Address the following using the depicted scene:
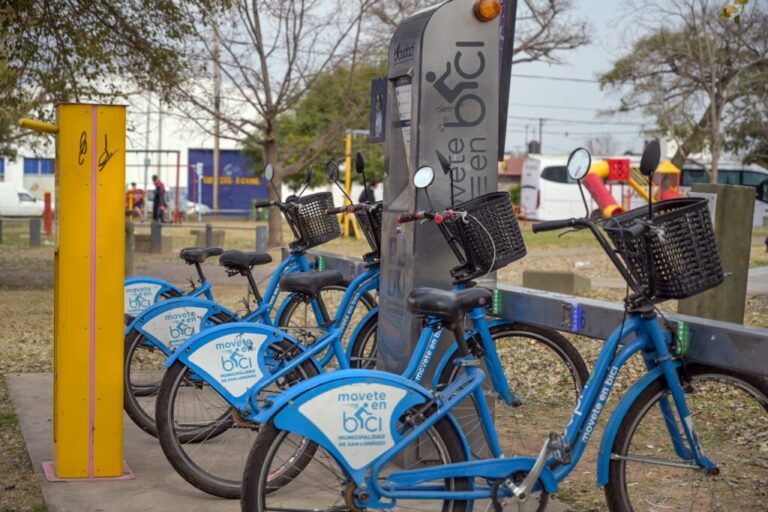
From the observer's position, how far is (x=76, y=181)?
17.9 feet

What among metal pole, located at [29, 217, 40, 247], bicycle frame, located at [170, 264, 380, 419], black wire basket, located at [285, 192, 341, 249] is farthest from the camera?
Result: metal pole, located at [29, 217, 40, 247]

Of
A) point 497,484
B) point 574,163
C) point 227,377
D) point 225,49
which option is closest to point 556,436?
point 497,484

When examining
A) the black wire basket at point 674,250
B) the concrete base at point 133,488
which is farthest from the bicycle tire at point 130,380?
the black wire basket at point 674,250

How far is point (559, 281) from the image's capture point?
1484 cm

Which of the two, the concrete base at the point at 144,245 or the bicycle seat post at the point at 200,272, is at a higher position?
the bicycle seat post at the point at 200,272

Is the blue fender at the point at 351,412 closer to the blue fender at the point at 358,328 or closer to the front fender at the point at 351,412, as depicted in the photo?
the front fender at the point at 351,412

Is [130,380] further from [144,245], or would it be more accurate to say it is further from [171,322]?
[144,245]

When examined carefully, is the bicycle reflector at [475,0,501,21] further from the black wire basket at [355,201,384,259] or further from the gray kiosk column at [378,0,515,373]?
the black wire basket at [355,201,384,259]

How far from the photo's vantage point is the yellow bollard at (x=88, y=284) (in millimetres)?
5461

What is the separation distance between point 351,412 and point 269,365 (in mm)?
1500

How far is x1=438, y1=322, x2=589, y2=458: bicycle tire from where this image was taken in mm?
5340

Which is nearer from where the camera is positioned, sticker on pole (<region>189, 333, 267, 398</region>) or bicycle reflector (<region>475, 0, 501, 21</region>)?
sticker on pole (<region>189, 333, 267, 398</region>)

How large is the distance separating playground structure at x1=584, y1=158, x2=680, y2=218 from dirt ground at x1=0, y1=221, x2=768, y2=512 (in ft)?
4.28

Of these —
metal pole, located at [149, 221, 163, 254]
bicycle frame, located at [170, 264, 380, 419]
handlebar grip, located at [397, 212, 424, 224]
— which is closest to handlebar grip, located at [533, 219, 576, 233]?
handlebar grip, located at [397, 212, 424, 224]
